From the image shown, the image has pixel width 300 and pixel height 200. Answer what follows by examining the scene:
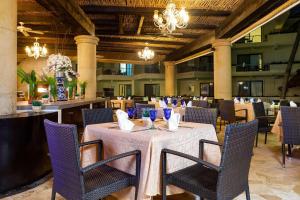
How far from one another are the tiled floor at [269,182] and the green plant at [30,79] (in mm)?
1635

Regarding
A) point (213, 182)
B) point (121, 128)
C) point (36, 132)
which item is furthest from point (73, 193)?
point (36, 132)

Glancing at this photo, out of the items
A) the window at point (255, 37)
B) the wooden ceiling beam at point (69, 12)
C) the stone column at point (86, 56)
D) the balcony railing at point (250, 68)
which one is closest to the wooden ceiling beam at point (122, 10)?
the wooden ceiling beam at point (69, 12)

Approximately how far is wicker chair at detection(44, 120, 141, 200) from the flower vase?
9.32 ft

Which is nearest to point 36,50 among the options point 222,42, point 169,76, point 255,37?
point 222,42

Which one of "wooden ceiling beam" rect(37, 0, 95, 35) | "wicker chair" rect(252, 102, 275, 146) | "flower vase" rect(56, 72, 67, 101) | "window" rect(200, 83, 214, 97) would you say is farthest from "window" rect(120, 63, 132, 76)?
"wicker chair" rect(252, 102, 275, 146)

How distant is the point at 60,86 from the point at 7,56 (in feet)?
5.48

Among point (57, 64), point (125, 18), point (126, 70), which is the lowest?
point (57, 64)

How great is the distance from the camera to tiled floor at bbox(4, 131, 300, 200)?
2.48 m

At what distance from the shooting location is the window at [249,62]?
58.0 feet

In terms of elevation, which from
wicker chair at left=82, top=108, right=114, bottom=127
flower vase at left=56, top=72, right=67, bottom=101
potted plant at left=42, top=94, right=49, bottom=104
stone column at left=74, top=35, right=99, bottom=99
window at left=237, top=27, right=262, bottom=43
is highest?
window at left=237, top=27, right=262, bottom=43

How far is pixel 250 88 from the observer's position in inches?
723

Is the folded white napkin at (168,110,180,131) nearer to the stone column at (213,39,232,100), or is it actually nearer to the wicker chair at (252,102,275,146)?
the wicker chair at (252,102,275,146)

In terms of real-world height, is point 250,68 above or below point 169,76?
above

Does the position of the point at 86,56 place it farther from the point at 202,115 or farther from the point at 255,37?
the point at 255,37
